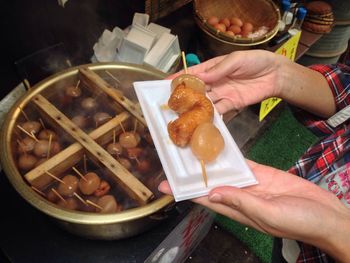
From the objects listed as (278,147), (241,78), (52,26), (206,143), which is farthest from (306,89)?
(278,147)

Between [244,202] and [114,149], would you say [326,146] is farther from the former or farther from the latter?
[114,149]

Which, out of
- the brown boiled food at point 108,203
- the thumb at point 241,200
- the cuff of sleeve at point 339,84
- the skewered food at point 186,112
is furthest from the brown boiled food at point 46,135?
the cuff of sleeve at point 339,84

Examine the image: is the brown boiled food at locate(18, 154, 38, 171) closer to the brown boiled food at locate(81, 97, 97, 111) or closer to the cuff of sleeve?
the brown boiled food at locate(81, 97, 97, 111)

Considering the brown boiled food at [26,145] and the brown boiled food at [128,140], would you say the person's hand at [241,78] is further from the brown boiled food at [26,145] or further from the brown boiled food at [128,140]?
the brown boiled food at [26,145]

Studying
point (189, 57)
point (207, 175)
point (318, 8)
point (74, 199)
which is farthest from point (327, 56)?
point (74, 199)

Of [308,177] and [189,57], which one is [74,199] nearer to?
[308,177]

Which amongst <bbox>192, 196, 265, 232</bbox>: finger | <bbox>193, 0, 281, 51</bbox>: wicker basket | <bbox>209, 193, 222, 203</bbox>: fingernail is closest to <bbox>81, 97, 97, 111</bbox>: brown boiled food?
<bbox>192, 196, 265, 232</bbox>: finger
